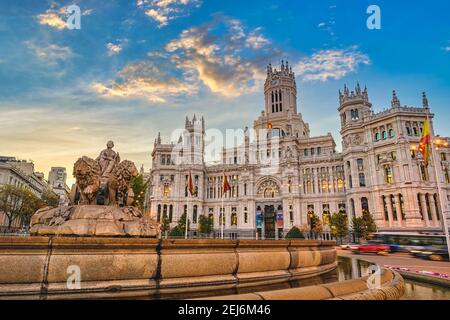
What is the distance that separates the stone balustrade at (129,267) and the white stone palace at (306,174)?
47728mm

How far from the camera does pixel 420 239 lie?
89.1 ft

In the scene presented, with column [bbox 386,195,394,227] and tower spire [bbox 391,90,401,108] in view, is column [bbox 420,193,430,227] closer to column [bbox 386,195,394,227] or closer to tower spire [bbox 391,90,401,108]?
column [bbox 386,195,394,227]

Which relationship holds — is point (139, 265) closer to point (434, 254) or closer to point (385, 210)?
point (434, 254)

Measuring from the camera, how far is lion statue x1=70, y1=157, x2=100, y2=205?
910cm

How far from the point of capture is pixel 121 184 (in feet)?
32.1

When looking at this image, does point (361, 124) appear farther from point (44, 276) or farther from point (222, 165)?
point (44, 276)

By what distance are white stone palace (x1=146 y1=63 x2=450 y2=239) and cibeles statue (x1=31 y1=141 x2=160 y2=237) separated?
4639 cm

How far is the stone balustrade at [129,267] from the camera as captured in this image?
4734mm

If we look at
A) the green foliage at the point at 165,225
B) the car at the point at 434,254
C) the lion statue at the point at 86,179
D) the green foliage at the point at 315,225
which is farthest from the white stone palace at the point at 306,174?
the lion statue at the point at 86,179

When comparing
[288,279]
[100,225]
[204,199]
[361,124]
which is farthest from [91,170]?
[204,199]

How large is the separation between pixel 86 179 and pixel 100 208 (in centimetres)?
149

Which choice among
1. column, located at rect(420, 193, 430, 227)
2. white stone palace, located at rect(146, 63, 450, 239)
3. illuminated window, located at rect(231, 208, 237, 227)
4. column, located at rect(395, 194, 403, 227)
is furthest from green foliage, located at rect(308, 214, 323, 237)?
illuminated window, located at rect(231, 208, 237, 227)
